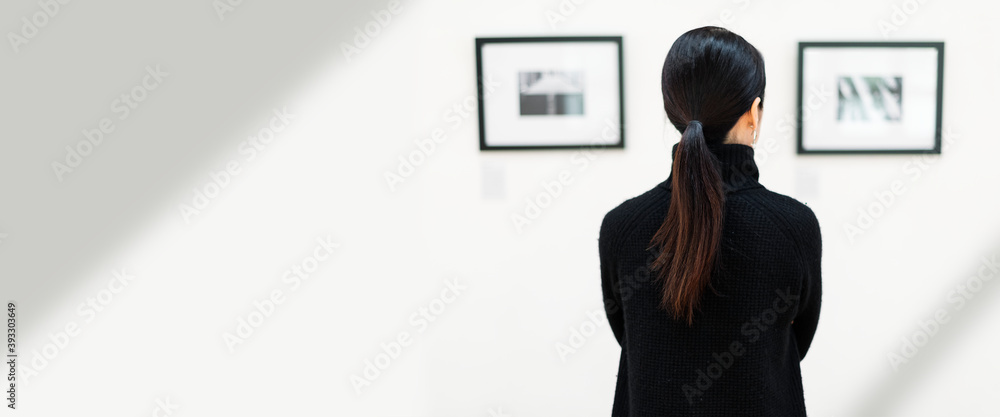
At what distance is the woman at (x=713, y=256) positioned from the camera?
833 mm

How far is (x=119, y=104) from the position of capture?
70.4 inches

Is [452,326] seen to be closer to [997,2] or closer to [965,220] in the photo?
[965,220]

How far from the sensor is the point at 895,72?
1.76 m

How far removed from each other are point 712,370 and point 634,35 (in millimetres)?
1173

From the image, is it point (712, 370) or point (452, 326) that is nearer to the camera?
point (712, 370)

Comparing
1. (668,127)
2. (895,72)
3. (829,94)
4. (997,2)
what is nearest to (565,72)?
(668,127)

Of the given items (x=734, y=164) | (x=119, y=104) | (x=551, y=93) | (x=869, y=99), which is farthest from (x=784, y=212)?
(x=119, y=104)

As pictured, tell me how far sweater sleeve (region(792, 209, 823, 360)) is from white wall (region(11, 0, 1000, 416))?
2.83 ft

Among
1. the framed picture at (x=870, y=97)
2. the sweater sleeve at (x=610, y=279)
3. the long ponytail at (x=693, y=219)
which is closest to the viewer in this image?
the long ponytail at (x=693, y=219)

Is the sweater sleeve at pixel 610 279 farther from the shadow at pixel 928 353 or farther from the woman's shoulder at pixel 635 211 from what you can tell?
the shadow at pixel 928 353

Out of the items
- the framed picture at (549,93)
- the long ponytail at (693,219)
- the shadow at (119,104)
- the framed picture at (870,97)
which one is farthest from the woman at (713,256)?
the shadow at (119,104)

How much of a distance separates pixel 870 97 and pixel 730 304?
1280 mm

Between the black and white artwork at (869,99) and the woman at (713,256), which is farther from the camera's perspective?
the black and white artwork at (869,99)

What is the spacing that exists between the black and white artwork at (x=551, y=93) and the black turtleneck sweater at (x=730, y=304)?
3.00ft
